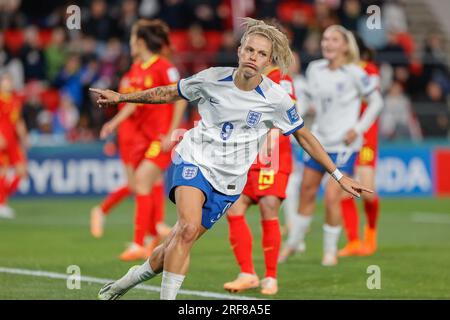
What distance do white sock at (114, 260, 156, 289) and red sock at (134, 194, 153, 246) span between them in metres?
4.13

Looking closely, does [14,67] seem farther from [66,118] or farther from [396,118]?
[396,118]

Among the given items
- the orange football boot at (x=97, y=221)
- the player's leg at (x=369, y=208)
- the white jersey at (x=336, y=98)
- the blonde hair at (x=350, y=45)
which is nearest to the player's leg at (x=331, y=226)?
the white jersey at (x=336, y=98)

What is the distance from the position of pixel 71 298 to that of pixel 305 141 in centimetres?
250

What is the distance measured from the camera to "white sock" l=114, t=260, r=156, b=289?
7.96 meters

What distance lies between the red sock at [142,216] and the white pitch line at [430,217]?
6.45m

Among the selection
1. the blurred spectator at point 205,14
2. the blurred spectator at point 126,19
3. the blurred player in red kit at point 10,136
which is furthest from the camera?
the blurred spectator at point 205,14

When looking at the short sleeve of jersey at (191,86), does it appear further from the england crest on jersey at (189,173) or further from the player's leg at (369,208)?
the player's leg at (369,208)

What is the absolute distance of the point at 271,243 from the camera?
395 inches

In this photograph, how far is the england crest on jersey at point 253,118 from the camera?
26.2ft

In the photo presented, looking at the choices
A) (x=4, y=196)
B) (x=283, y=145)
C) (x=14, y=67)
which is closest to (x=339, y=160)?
(x=283, y=145)

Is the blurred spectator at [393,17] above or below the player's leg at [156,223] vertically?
above

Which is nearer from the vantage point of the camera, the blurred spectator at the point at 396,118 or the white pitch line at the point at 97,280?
the white pitch line at the point at 97,280
